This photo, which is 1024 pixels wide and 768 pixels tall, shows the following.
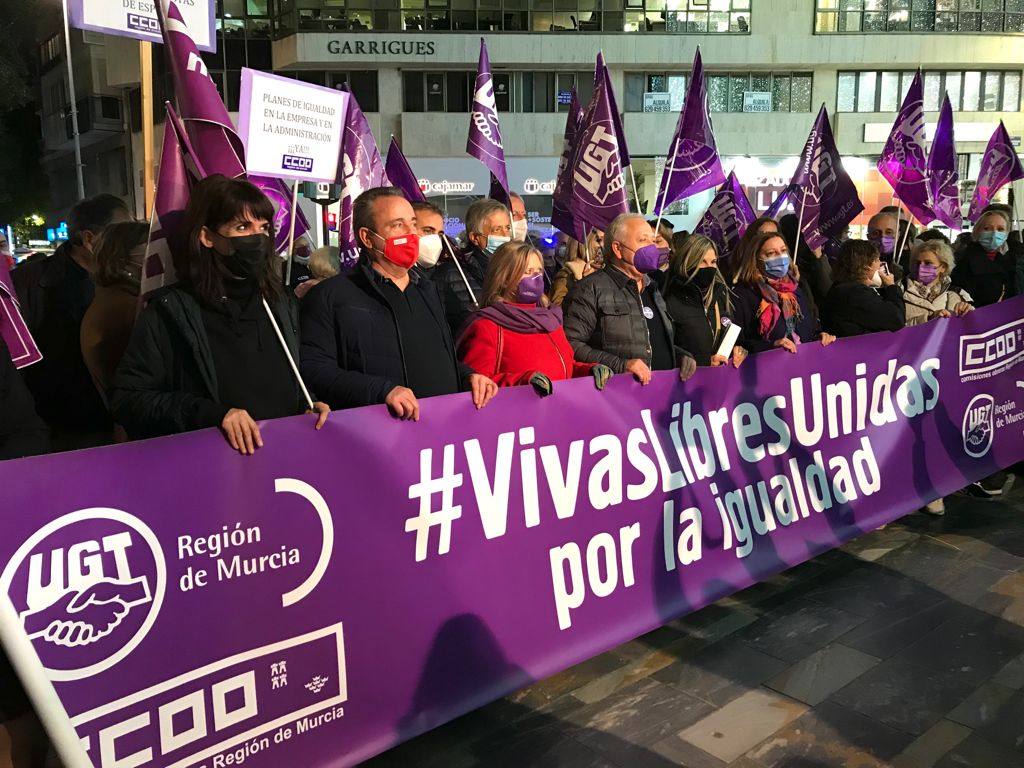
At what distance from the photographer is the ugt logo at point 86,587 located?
2.19m

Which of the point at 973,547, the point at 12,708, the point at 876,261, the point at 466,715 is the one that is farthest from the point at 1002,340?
the point at 12,708

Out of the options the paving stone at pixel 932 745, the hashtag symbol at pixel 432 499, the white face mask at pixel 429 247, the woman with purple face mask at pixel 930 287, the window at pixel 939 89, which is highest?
the window at pixel 939 89

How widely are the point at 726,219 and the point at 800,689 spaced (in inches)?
241

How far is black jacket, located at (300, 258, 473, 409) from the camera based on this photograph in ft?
10.7

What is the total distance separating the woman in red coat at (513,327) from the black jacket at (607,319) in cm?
40

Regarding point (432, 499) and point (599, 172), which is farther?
point (599, 172)

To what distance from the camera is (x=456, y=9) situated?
31.7 m

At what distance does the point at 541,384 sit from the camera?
343cm

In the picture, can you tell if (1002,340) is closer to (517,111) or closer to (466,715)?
(466,715)

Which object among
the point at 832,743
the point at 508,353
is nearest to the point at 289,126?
the point at 508,353

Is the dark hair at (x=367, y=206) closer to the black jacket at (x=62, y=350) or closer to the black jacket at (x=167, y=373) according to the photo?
the black jacket at (x=167, y=373)

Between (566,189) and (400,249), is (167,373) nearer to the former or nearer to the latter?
(400,249)

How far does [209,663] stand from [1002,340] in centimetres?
546

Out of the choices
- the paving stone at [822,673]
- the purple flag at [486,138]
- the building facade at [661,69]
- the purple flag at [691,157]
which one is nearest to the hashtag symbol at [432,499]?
the paving stone at [822,673]
